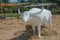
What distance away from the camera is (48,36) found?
7594mm

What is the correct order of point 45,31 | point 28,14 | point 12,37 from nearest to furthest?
point 28,14
point 12,37
point 45,31

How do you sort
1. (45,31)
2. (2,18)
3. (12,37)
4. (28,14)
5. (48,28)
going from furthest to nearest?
(2,18) → (48,28) → (45,31) → (12,37) → (28,14)

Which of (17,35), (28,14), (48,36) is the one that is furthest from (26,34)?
(28,14)

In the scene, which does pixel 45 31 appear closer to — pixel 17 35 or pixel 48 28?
pixel 48 28

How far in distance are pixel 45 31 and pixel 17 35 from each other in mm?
1176

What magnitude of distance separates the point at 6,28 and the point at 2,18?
315 cm

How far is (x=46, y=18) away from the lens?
754 centimetres

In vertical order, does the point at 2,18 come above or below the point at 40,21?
below

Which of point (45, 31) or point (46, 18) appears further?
point (45, 31)

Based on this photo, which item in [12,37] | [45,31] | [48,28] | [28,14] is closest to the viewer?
[28,14]

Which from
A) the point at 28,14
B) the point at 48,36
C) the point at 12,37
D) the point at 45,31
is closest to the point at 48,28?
the point at 45,31

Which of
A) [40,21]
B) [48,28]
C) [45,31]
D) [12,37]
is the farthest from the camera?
[48,28]

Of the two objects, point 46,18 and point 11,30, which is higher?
point 46,18

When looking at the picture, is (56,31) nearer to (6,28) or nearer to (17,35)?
(17,35)
